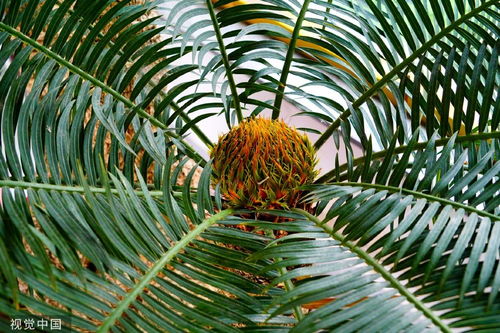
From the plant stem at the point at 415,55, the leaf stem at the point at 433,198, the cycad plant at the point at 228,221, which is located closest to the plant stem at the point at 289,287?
the cycad plant at the point at 228,221

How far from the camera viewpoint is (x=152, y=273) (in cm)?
62

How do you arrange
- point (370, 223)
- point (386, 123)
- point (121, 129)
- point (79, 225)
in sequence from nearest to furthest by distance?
1. point (79, 225)
2. point (370, 223)
3. point (121, 129)
4. point (386, 123)

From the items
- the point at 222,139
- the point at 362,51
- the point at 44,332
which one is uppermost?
the point at 362,51

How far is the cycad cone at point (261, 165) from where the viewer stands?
35.1 inches

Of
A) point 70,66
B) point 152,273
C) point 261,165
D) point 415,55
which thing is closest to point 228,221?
point 261,165

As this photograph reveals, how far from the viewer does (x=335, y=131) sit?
109cm

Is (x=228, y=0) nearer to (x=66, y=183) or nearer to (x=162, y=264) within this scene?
(x=66, y=183)

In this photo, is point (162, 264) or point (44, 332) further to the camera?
point (162, 264)

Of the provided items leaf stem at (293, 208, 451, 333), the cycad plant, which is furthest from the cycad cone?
leaf stem at (293, 208, 451, 333)

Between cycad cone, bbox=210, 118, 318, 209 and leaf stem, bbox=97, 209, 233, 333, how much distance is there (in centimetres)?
7

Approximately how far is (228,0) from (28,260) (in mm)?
671

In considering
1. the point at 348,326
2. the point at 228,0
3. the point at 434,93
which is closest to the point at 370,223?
the point at 348,326

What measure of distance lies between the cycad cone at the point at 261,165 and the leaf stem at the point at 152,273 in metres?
0.07

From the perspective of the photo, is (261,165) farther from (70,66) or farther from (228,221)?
(70,66)
